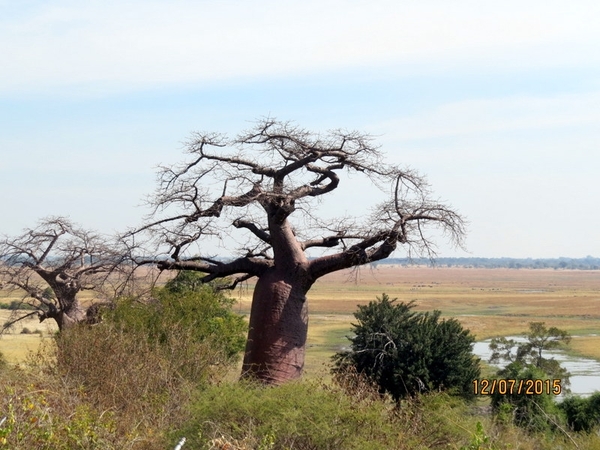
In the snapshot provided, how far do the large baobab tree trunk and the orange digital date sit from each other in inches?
280

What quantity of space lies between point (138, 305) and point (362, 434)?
6.80m

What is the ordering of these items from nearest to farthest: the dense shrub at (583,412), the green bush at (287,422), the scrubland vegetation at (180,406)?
the scrubland vegetation at (180,406)
the green bush at (287,422)
the dense shrub at (583,412)

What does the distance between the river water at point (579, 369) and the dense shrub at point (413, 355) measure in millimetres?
7902

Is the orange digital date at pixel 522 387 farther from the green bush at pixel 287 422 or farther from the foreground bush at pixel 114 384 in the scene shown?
the green bush at pixel 287 422

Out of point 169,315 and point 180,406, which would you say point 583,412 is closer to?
point 169,315

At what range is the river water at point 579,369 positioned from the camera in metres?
26.0

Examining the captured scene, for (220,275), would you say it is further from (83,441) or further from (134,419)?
(83,441)

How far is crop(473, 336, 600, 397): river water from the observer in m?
26.0

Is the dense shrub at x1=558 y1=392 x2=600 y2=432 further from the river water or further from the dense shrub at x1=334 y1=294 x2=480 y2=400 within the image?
the river water

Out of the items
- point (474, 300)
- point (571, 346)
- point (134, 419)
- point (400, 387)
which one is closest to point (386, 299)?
point (400, 387)

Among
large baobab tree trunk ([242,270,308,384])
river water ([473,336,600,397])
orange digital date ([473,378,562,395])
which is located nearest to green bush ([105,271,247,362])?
large baobab tree trunk ([242,270,308,384])

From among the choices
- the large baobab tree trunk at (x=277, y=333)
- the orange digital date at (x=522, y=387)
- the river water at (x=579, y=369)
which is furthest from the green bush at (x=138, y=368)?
the river water at (x=579, y=369)

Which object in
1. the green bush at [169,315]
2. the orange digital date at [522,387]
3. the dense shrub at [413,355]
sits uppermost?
the green bush at [169,315]

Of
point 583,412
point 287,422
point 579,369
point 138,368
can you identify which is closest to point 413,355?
point 583,412
